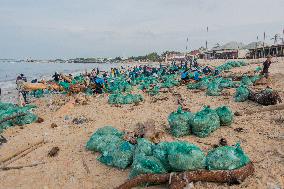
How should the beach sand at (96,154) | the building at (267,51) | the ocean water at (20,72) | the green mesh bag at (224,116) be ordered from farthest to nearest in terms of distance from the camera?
1. the building at (267,51)
2. the ocean water at (20,72)
3. the green mesh bag at (224,116)
4. the beach sand at (96,154)

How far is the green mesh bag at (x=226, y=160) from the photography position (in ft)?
14.9

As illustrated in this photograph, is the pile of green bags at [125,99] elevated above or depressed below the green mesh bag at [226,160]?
below

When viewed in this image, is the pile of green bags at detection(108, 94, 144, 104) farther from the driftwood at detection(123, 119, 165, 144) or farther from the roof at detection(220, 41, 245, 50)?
the roof at detection(220, 41, 245, 50)

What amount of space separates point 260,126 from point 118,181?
3.92 metres

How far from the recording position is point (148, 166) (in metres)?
4.75

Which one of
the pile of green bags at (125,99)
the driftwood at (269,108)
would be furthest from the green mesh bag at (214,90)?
the driftwood at (269,108)

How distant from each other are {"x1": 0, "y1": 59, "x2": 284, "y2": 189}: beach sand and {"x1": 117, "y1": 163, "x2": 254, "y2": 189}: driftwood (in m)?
0.09

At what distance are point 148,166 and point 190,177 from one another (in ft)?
2.22

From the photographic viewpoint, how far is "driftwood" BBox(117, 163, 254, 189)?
435 cm

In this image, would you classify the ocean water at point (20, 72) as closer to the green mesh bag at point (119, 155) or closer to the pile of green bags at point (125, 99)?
the pile of green bags at point (125, 99)

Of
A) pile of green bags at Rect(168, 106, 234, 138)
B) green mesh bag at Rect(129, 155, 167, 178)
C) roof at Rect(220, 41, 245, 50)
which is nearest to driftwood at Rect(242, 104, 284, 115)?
pile of green bags at Rect(168, 106, 234, 138)

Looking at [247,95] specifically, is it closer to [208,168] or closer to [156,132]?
[156,132]

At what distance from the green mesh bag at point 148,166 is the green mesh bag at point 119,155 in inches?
28.7

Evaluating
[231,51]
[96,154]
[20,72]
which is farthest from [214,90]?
[20,72]
